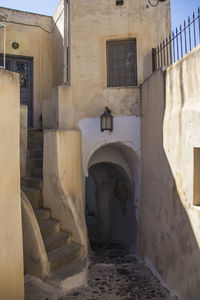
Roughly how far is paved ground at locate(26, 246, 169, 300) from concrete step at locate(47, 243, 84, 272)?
0.46 metres

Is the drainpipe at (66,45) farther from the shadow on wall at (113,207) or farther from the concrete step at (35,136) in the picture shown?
the shadow on wall at (113,207)

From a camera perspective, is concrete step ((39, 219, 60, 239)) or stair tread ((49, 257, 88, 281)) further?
concrete step ((39, 219, 60, 239))

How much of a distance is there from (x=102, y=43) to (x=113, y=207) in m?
5.53

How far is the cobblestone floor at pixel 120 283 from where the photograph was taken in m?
4.73

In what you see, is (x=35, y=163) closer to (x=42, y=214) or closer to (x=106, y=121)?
(x=42, y=214)

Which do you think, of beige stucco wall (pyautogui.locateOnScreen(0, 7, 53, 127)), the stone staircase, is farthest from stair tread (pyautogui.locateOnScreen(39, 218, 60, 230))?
beige stucco wall (pyautogui.locateOnScreen(0, 7, 53, 127))

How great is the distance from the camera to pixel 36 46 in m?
8.91

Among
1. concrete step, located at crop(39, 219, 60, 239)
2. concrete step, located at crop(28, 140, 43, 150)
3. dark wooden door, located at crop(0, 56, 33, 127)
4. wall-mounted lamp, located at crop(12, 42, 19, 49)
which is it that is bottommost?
concrete step, located at crop(39, 219, 60, 239)

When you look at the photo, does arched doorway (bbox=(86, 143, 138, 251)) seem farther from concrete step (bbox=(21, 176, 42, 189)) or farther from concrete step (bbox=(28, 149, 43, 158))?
concrete step (bbox=(21, 176, 42, 189))

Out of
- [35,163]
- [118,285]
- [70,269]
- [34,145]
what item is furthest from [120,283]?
[34,145]

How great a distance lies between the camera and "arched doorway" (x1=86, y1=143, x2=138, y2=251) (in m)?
7.98

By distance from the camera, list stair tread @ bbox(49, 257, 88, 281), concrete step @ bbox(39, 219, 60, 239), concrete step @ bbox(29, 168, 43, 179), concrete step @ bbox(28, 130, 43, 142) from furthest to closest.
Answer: concrete step @ bbox(28, 130, 43, 142), concrete step @ bbox(29, 168, 43, 179), concrete step @ bbox(39, 219, 60, 239), stair tread @ bbox(49, 257, 88, 281)

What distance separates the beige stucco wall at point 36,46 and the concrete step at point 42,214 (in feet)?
12.0

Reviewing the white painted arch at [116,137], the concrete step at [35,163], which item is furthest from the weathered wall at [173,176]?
the concrete step at [35,163]
